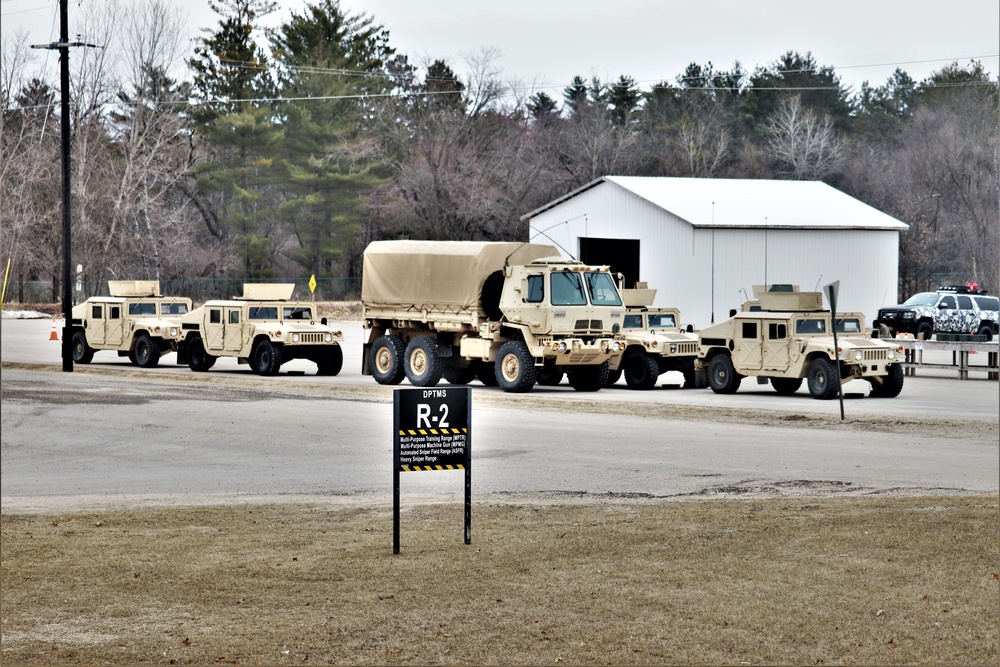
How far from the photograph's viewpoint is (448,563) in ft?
34.3

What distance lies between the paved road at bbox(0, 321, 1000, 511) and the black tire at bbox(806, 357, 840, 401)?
65 centimetres

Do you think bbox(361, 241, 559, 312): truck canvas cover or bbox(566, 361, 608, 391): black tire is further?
bbox(566, 361, 608, 391): black tire

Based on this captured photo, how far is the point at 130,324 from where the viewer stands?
1247 inches

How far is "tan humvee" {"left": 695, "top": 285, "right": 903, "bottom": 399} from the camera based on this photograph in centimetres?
2434

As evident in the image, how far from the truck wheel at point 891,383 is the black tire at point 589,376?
502 cm

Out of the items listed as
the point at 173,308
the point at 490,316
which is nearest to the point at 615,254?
the point at 173,308

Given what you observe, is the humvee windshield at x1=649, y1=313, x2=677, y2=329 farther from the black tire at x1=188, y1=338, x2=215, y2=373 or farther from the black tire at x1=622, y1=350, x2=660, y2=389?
the black tire at x1=188, y1=338, x2=215, y2=373

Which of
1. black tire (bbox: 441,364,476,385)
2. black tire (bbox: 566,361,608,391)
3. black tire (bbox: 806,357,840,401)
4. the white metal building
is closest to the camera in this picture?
black tire (bbox: 806,357,840,401)

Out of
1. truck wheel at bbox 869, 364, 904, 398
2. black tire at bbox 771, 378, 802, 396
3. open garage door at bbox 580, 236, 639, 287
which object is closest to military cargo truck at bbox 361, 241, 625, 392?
black tire at bbox 771, 378, 802, 396

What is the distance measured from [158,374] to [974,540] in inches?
824

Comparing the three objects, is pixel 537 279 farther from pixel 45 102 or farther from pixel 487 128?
pixel 487 128

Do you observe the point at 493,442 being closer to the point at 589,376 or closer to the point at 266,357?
the point at 589,376

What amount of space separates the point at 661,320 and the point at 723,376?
8.19 ft

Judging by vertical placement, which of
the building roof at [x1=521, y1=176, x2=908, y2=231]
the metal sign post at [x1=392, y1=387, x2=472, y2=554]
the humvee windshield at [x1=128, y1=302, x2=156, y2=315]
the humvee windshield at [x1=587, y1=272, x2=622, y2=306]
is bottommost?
the metal sign post at [x1=392, y1=387, x2=472, y2=554]
